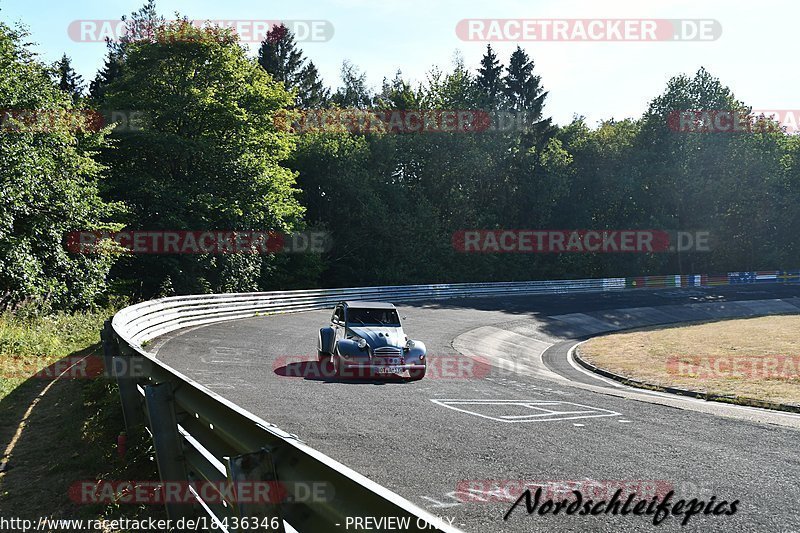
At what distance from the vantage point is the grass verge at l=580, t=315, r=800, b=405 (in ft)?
51.1

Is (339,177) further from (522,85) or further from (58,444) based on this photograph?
(58,444)

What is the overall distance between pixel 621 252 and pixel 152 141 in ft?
148

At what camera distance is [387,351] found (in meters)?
13.4

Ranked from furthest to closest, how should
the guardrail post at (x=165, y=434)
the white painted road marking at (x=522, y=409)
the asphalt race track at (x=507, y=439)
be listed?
the white painted road marking at (x=522, y=409) < the asphalt race track at (x=507, y=439) < the guardrail post at (x=165, y=434)

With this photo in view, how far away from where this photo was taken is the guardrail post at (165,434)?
4.95 meters

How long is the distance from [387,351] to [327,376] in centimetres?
143

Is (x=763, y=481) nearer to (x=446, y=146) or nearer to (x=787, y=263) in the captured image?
(x=446, y=146)

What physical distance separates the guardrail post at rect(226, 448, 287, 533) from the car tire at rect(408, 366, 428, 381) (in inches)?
420

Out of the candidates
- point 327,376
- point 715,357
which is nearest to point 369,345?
point 327,376

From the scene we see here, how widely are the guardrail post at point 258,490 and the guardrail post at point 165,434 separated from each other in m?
2.10

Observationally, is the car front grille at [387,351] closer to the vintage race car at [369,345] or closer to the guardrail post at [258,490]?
the vintage race car at [369,345]

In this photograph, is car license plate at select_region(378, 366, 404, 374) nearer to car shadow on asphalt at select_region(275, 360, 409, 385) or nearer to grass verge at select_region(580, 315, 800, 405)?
car shadow on asphalt at select_region(275, 360, 409, 385)

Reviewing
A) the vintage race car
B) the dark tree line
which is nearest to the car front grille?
the vintage race car

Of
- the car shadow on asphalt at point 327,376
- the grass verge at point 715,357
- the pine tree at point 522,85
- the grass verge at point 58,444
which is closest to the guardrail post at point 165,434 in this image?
the grass verge at point 58,444
